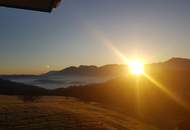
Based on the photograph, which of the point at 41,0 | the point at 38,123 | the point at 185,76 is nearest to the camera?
the point at 41,0

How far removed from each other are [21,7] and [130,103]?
1291 inches

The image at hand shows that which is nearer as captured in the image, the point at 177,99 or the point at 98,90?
the point at 177,99

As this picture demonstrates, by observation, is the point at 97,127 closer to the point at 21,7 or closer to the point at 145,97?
the point at 21,7

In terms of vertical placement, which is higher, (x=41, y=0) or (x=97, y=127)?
(x=97, y=127)

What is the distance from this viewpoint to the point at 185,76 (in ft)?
193

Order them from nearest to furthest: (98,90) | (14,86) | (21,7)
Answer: (21,7) → (14,86) → (98,90)

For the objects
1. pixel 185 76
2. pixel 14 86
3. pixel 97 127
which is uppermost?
pixel 185 76

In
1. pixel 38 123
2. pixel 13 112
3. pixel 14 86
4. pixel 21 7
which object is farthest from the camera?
pixel 14 86

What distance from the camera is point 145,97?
39.8m

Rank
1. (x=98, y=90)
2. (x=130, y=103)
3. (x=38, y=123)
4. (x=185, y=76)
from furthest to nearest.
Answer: (x=185, y=76) → (x=98, y=90) → (x=130, y=103) → (x=38, y=123)

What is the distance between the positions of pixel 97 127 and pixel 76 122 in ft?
3.93

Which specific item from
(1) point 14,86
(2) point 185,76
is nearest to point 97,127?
(1) point 14,86

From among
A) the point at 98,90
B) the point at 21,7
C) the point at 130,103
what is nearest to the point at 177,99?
the point at 130,103

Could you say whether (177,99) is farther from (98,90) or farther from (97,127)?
(97,127)
